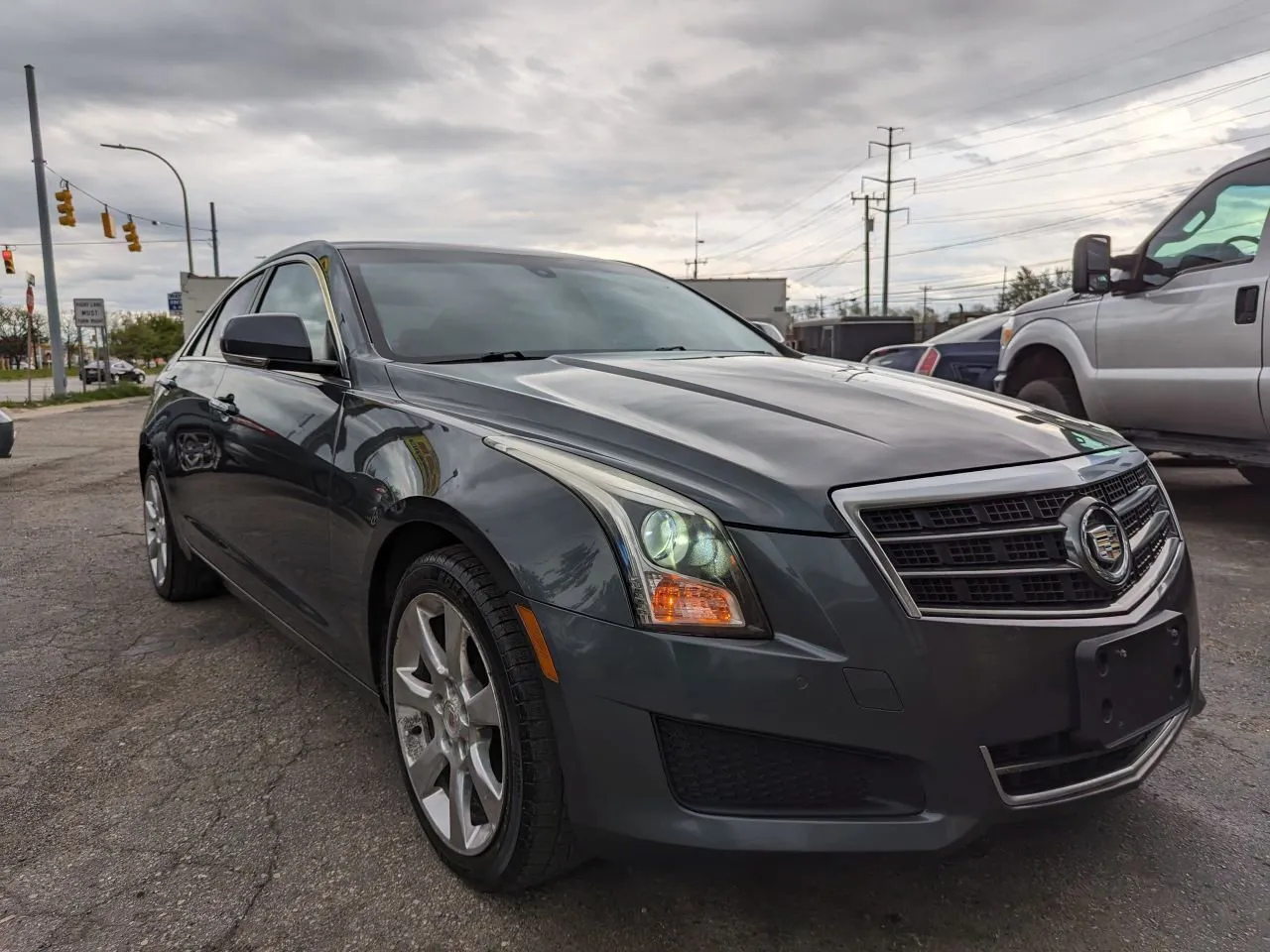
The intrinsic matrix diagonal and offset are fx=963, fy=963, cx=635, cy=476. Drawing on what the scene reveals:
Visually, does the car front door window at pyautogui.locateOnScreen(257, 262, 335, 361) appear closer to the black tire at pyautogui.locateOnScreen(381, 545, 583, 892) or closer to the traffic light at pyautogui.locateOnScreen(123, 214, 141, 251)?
the black tire at pyautogui.locateOnScreen(381, 545, 583, 892)

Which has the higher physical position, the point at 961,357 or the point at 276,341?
the point at 276,341

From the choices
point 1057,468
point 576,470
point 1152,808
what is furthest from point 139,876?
point 1152,808

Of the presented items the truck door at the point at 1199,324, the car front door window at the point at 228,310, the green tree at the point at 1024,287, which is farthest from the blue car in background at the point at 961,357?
the green tree at the point at 1024,287

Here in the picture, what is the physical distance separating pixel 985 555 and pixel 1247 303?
405 centimetres

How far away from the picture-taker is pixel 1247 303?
15.8ft

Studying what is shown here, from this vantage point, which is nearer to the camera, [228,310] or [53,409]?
[228,310]

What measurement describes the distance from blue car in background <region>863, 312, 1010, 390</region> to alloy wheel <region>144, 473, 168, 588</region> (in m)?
6.34

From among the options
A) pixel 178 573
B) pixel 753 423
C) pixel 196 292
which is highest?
pixel 196 292

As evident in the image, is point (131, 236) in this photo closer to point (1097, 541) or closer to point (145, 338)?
point (1097, 541)

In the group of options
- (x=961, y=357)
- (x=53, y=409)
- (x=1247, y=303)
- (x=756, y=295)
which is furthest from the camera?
(x=756, y=295)

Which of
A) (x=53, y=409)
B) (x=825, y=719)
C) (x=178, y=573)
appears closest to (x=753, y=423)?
(x=825, y=719)

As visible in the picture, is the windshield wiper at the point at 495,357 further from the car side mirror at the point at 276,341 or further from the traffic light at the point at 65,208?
the traffic light at the point at 65,208

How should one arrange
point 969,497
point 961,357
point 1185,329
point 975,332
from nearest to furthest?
point 969,497 → point 1185,329 → point 961,357 → point 975,332

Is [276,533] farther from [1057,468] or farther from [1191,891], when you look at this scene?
[1191,891]
